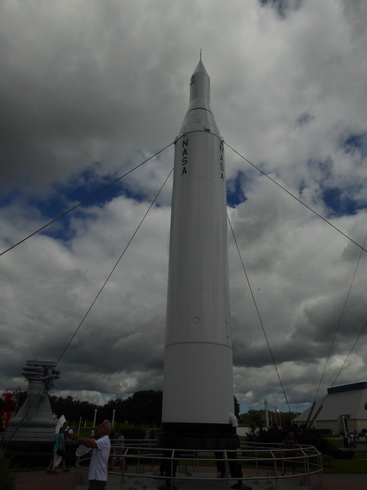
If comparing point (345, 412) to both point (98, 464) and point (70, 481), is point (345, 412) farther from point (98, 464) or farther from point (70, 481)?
point (98, 464)

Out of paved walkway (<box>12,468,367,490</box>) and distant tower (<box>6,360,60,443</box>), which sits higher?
distant tower (<box>6,360,60,443</box>)

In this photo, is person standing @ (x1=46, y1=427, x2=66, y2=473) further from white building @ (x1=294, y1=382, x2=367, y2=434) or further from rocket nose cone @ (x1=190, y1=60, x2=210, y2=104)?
white building @ (x1=294, y1=382, x2=367, y2=434)

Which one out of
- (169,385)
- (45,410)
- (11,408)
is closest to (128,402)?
(11,408)

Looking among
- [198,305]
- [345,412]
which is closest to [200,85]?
[198,305]

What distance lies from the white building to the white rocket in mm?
39568

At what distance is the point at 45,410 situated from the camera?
19266 mm

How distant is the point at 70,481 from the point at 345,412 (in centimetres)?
4766

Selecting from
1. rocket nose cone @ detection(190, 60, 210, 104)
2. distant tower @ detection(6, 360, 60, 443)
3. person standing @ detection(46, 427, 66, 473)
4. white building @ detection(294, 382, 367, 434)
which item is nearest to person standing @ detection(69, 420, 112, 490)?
person standing @ detection(46, 427, 66, 473)

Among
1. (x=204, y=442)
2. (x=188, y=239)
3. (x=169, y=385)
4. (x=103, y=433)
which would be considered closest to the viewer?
(x=103, y=433)

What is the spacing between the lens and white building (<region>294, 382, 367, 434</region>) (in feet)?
153

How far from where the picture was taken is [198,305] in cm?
962

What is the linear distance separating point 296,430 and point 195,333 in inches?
400

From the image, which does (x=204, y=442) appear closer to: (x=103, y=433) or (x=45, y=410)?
(x=103, y=433)

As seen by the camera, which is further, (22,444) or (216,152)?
(22,444)
